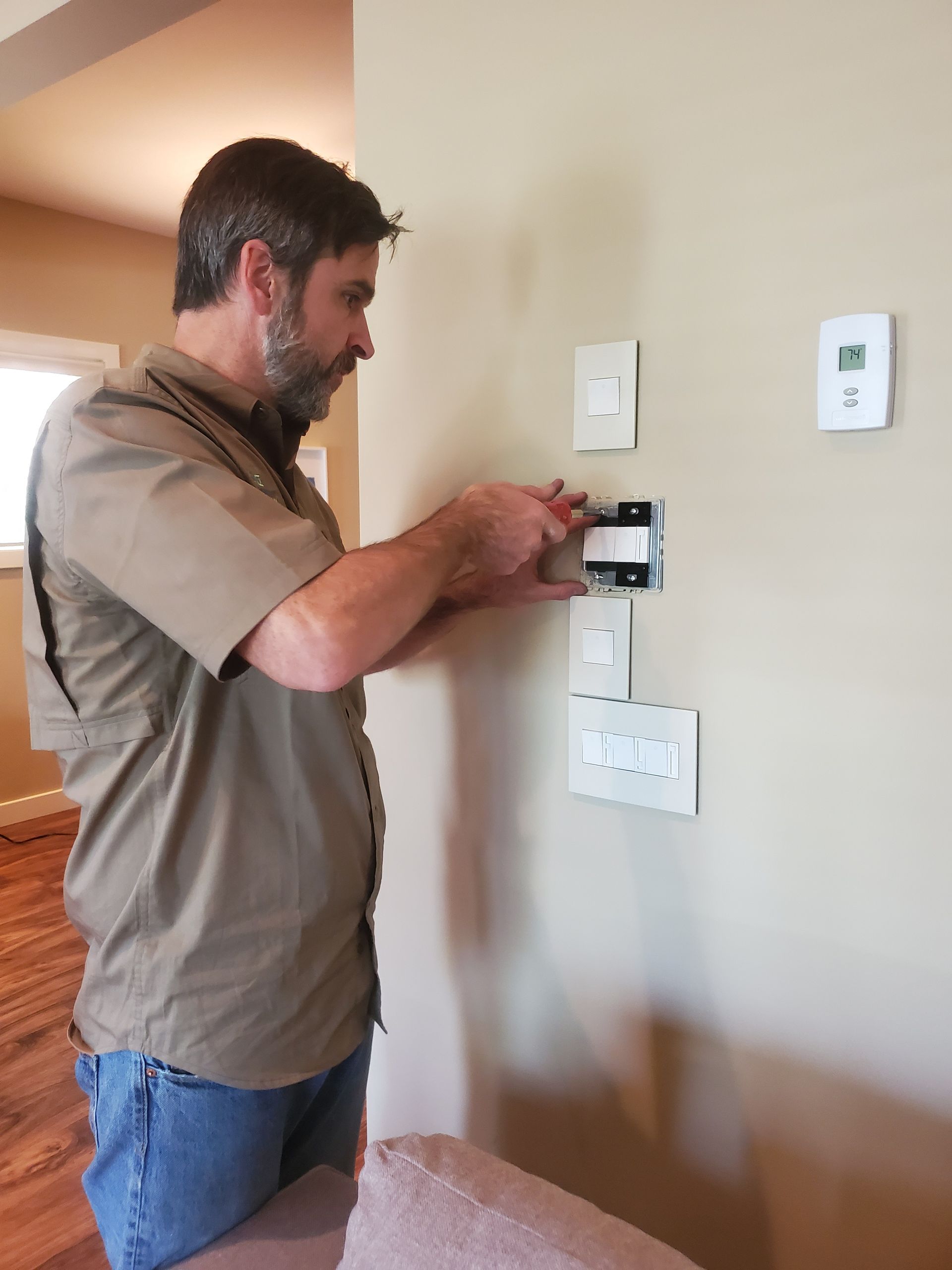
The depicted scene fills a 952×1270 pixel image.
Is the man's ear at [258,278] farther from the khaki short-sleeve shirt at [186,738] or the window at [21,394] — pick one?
the window at [21,394]

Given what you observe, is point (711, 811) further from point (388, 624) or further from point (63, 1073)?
point (63, 1073)

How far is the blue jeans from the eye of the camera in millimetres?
856

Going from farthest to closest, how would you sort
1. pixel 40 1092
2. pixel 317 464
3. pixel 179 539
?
pixel 317 464 < pixel 40 1092 < pixel 179 539

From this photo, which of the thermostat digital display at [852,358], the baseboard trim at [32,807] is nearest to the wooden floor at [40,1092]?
the baseboard trim at [32,807]

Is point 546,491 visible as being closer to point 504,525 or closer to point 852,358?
point 504,525

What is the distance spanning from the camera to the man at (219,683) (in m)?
0.74

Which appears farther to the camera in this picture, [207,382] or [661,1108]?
[661,1108]

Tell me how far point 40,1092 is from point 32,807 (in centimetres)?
202

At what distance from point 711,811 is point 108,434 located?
30.5 inches

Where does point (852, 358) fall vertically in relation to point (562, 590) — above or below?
above

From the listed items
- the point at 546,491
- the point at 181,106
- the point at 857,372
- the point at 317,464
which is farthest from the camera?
the point at 317,464

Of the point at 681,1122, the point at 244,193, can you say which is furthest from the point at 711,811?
the point at 244,193

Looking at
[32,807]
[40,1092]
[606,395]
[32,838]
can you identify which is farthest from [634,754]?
[32,807]

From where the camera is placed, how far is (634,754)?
1041 millimetres
